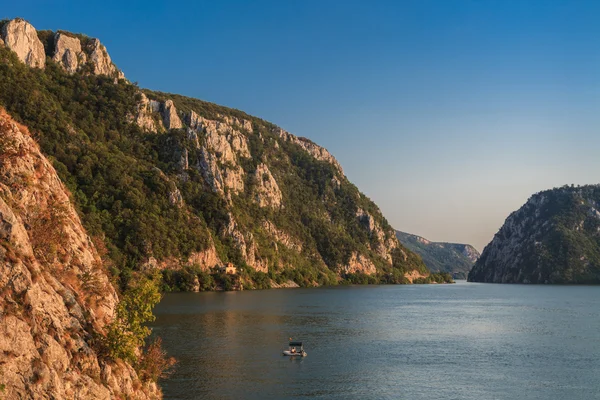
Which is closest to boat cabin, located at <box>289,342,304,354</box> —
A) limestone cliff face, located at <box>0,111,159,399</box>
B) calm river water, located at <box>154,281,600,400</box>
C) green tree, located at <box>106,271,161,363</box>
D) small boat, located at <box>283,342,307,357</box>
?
small boat, located at <box>283,342,307,357</box>

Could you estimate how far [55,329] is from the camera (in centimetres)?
2750

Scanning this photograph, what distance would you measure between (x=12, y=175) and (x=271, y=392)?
27.6m

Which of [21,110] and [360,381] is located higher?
[21,110]

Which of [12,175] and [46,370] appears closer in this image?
[46,370]

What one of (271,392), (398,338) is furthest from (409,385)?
(398,338)

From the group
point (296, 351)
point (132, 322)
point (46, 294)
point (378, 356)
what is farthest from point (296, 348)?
point (46, 294)

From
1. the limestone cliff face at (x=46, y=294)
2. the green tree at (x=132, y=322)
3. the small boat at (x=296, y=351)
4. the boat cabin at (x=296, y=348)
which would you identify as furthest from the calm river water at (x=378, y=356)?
the limestone cliff face at (x=46, y=294)

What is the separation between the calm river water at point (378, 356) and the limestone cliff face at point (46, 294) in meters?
15.3

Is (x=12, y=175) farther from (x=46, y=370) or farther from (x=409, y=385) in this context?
(x=409, y=385)

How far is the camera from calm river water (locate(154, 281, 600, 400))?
49.6 m

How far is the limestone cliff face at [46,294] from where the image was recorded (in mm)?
25281

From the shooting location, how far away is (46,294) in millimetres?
28062

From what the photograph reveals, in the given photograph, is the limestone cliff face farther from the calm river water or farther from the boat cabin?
the boat cabin

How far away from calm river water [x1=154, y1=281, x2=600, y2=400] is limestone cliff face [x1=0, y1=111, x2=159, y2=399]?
50.2 ft
